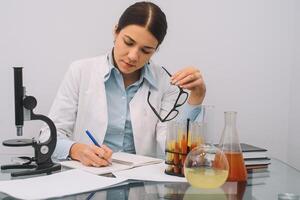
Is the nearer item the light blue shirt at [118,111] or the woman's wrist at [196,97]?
the woman's wrist at [196,97]

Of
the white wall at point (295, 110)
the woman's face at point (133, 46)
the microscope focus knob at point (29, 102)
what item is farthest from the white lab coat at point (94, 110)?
the white wall at point (295, 110)

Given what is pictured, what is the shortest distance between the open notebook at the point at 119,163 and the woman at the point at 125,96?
8.1 inches

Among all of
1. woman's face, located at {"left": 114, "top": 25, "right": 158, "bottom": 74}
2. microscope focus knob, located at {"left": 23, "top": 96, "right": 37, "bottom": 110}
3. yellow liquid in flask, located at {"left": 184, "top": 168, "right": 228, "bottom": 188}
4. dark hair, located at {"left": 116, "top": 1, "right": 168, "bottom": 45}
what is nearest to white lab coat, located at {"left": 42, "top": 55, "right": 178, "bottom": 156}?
woman's face, located at {"left": 114, "top": 25, "right": 158, "bottom": 74}

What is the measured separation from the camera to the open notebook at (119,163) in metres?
1.13

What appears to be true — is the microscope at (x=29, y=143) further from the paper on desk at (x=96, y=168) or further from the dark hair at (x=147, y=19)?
the dark hair at (x=147, y=19)

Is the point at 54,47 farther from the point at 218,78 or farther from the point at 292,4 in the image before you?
the point at 292,4

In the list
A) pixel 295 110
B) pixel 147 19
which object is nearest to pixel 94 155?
pixel 147 19

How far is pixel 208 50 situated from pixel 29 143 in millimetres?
1075

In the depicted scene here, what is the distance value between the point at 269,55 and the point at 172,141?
107 centimetres

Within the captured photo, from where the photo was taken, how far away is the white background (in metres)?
1.78

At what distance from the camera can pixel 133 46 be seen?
57.2 inches

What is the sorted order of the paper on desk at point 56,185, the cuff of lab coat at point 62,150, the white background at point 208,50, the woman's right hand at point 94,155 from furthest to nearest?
the white background at point 208,50 < the cuff of lab coat at point 62,150 < the woman's right hand at point 94,155 < the paper on desk at point 56,185

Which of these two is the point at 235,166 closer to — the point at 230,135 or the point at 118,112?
the point at 230,135

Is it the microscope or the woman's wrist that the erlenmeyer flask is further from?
the microscope
